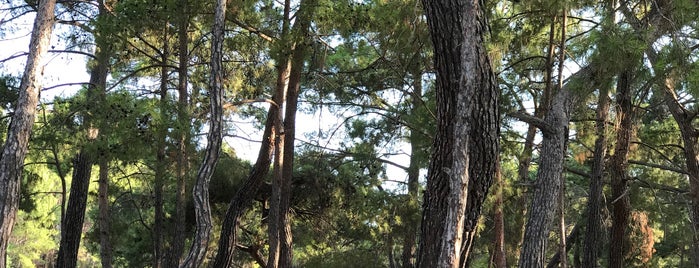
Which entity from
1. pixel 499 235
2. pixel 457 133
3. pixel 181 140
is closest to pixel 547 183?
pixel 499 235

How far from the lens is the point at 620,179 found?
8.62 meters

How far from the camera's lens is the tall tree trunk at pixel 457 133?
12.3ft

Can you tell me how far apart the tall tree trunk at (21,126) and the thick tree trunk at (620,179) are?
690cm

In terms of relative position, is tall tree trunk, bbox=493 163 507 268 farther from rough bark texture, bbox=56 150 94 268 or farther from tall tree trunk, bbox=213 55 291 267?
rough bark texture, bbox=56 150 94 268

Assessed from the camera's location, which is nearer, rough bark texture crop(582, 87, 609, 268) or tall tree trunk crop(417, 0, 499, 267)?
tall tree trunk crop(417, 0, 499, 267)

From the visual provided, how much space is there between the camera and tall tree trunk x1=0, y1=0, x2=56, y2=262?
607cm

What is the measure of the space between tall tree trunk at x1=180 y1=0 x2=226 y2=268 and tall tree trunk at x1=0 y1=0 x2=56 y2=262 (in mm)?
2241

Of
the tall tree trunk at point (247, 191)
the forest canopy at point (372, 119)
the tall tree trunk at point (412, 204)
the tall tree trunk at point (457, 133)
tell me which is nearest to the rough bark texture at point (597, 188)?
the forest canopy at point (372, 119)

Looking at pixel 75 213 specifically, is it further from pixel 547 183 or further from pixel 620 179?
pixel 620 179

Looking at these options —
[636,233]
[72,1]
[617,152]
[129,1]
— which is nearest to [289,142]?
[129,1]

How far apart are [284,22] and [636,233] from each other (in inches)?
274

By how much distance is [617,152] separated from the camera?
8414 millimetres

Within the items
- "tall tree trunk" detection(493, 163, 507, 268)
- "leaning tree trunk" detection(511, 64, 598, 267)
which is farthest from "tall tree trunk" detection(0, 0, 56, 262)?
"tall tree trunk" detection(493, 163, 507, 268)

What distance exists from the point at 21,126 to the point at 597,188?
735cm
